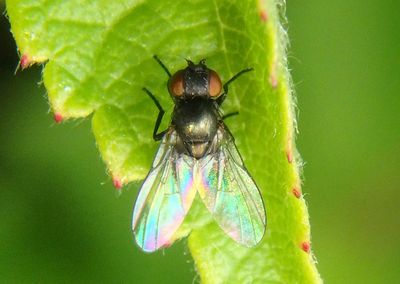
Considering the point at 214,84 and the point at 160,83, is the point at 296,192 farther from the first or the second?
the point at 160,83

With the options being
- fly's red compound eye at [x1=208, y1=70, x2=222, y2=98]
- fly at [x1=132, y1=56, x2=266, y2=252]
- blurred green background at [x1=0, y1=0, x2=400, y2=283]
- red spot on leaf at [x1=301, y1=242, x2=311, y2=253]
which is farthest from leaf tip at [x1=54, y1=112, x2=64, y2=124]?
blurred green background at [x1=0, y1=0, x2=400, y2=283]

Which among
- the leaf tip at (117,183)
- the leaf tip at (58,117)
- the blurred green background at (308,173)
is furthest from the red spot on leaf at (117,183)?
the blurred green background at (308,173)

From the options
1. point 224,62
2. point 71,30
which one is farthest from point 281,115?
point 71,30

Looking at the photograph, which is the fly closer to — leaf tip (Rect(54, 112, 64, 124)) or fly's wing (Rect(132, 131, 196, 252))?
Result: fly's wing (Rect(132, 131, 196, 252))

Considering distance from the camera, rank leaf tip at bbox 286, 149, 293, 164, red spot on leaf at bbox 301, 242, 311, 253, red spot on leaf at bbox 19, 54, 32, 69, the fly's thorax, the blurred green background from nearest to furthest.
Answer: leaf tip at bbox 286, 149, 293, 164 < red spot on leaf at bbox 301, 242, 311, 253 < red spot on leaf at bbox 19, 54, 32, 69 < the fly's thorax < the blurred green background

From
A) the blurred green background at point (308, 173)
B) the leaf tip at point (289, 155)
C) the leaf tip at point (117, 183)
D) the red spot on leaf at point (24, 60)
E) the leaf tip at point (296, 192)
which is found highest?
the red spot on leaf at point (24, 60)

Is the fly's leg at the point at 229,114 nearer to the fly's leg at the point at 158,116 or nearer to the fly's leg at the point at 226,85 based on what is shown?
the fly's leg at the point at 226,85

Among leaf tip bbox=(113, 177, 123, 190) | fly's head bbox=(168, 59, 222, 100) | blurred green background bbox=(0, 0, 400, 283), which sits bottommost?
blurred green background bbox=(0, 0, 400, 283)

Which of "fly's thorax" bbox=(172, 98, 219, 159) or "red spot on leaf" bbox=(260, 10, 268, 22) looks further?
"fly's thorax" bbox=(172, 98, 219, 159)

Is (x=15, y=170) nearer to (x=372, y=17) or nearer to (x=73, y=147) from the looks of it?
(x=73, y=147)

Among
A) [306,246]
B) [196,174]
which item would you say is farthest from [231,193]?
[306,246]
